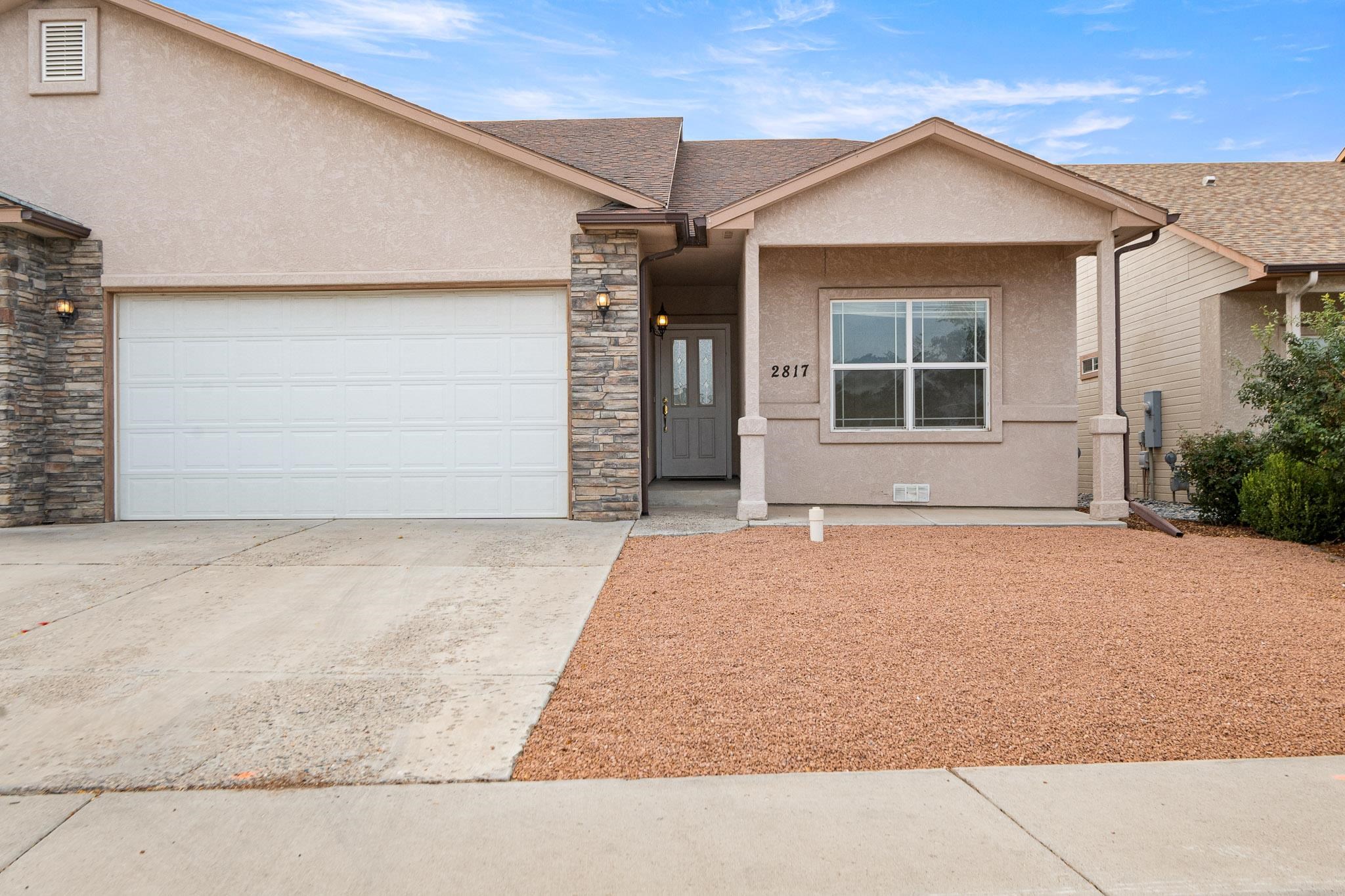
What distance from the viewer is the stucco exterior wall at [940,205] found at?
26.1ft

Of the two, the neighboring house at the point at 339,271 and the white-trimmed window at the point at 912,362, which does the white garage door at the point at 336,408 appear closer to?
the neighboring house at the point at 339,271

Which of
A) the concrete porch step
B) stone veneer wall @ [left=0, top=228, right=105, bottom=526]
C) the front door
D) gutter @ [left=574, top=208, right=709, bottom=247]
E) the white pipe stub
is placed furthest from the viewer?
the front door

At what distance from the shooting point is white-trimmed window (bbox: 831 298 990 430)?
9078 millimetres

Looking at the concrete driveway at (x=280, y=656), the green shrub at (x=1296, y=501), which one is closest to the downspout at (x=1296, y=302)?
the green shrub at (x=1296, y=501)

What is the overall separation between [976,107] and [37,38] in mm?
30128

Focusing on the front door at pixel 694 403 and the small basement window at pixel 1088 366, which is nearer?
the front door at pixel 694 403

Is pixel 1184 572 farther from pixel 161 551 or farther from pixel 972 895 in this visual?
pixel 161 551

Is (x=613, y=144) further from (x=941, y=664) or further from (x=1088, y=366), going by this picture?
(x=941, y=664)

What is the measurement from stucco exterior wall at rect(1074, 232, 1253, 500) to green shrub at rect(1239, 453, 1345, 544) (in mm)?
2218

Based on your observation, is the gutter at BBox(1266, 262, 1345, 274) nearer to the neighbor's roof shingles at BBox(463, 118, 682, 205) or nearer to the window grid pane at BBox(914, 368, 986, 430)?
the window grid pane at BBox(914, 368, 986, 430)

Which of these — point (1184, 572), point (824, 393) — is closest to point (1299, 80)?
point (824, 393)

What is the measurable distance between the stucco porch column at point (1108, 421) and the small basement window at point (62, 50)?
10.5m

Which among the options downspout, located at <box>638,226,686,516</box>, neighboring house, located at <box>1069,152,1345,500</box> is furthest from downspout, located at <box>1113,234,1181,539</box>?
downspout, located at <box>638,226,686,516</box>

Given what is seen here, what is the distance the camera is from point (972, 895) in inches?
79.8
